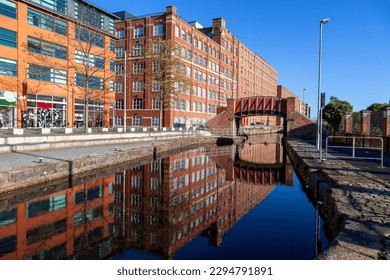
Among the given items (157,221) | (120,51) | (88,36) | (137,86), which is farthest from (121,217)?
(120,51)

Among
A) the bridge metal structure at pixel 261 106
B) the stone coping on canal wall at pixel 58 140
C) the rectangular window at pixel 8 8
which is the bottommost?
the stone coping on canal wall at pixel 58 140

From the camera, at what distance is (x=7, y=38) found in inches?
1061

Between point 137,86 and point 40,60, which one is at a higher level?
point 137,86

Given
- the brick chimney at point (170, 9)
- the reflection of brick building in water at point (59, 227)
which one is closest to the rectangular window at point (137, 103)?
the brick chimney at point (170, 9)

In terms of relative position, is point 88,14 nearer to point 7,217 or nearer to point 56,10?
point 56,10

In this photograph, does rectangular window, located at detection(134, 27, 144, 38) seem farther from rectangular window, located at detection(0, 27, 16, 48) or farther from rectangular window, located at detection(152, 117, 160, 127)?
rectangular window, located at detection(0, 27, 16, 48)

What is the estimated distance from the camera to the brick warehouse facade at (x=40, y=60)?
1065 inches

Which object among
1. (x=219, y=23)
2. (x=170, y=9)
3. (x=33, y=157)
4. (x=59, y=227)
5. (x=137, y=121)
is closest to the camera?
(x=59, y=227)

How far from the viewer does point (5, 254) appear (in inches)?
221

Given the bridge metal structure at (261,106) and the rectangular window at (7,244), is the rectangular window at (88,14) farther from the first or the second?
the rectangular window at (7,244)

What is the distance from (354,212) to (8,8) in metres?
33.1

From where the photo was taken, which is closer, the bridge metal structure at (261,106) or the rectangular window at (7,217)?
the rectangular window at (7,217)

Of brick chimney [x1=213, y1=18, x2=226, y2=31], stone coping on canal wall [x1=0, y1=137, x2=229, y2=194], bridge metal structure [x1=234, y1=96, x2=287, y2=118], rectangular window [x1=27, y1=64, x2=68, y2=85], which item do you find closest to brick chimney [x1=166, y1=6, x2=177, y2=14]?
bridge metal structure [x1=234, y1=96, x2=287, y2=118]

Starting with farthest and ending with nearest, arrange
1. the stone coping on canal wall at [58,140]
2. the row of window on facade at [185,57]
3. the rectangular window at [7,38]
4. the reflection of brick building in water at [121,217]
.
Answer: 1. the row of window on facade at [185,57]
2. the rectangular window at [7,38]
3. the stone coping on canal wall at [58,140]
4. the reflection of brick building in water at [121,217]
